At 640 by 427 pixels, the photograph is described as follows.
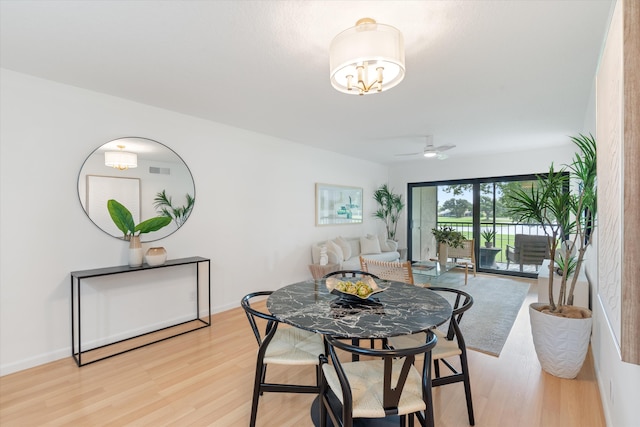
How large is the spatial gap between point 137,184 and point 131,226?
49 centimetres

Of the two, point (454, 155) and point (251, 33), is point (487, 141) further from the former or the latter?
point (251, 33)

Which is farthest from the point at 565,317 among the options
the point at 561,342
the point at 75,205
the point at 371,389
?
the point at 75,205

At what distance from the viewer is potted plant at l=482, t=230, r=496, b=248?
6.33 meters

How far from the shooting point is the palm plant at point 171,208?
3.38m

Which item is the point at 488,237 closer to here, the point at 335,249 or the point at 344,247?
the point at 344,247

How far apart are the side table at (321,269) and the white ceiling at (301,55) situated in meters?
2.36

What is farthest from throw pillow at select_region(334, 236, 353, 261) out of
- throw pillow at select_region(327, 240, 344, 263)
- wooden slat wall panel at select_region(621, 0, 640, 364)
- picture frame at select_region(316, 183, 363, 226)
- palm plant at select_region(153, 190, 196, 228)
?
wooden slat wall panel at select_region(621, 0, 640, 364)

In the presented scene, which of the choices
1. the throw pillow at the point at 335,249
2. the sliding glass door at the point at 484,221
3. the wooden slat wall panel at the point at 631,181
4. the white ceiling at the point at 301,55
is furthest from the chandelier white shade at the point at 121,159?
the sliding glass door at the point at 484,221

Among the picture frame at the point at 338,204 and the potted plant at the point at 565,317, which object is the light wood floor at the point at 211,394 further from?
the picture frame at the point at 338,204

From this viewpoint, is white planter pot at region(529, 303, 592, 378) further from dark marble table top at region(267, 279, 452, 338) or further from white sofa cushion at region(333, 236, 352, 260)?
white sofa cushion at region(333, 236, 352, 260)

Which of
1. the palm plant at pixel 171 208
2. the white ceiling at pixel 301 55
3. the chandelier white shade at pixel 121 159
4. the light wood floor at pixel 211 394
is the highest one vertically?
the white ceiling at pixel 301 55

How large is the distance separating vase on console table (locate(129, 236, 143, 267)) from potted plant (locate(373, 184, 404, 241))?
5.07 m

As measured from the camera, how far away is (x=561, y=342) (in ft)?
7.81

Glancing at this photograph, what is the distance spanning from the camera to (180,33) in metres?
2.00
